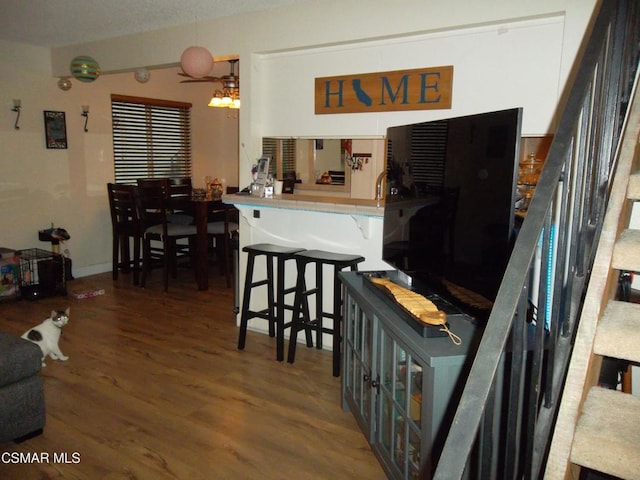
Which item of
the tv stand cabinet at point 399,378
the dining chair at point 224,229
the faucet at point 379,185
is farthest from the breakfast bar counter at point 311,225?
the dining chair at point 224,229

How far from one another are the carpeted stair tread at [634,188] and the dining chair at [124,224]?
15.3 ft

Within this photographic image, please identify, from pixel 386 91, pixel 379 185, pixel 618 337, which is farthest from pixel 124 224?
pixel 618 337

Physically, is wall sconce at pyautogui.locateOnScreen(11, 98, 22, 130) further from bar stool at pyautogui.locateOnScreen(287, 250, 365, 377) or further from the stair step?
the stair step

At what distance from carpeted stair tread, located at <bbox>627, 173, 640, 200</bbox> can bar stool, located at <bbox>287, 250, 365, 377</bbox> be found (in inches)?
69.3

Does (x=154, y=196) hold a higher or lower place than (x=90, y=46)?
lower

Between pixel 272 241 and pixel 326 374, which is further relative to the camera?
pixel 272 241

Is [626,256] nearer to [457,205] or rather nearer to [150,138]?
[457,205]

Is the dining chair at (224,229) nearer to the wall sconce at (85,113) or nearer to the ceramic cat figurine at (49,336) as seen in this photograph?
the wall sconce at (85,113)

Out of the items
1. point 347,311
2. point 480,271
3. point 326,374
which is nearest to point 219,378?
point 326,374

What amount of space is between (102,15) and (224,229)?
2260mm

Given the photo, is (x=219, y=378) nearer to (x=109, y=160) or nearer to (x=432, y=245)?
(x=432, y=245)

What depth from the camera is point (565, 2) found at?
2.62 metres

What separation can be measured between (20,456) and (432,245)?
Answer: 2.10 meters

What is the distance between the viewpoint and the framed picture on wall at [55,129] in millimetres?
5277
